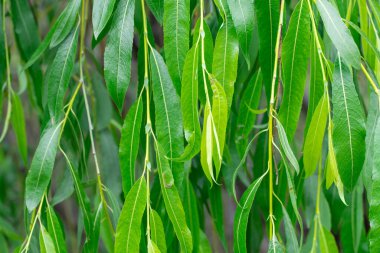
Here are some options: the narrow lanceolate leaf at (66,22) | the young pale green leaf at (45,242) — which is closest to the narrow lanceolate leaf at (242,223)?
the young pale green leaf at (45,242)

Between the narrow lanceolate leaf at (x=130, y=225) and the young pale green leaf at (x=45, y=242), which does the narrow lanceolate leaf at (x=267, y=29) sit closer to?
the narrow lanceolate leaf at (x=130, y=225)

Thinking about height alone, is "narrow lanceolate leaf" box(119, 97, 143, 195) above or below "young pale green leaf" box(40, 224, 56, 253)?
above

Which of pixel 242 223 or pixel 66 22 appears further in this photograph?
pixel 66 22

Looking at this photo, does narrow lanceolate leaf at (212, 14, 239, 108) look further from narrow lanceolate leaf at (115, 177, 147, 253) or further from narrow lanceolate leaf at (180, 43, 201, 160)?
narrow lanceolate leaf at (115, 177, 147, 253)

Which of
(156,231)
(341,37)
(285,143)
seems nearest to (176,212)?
(156,231)

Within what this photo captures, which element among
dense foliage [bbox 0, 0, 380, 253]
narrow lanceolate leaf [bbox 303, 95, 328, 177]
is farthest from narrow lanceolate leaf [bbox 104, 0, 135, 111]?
narrow lanceolate leaf [bbox 303, 95, 328, 177]

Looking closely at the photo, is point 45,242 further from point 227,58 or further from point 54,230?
point 227,58
